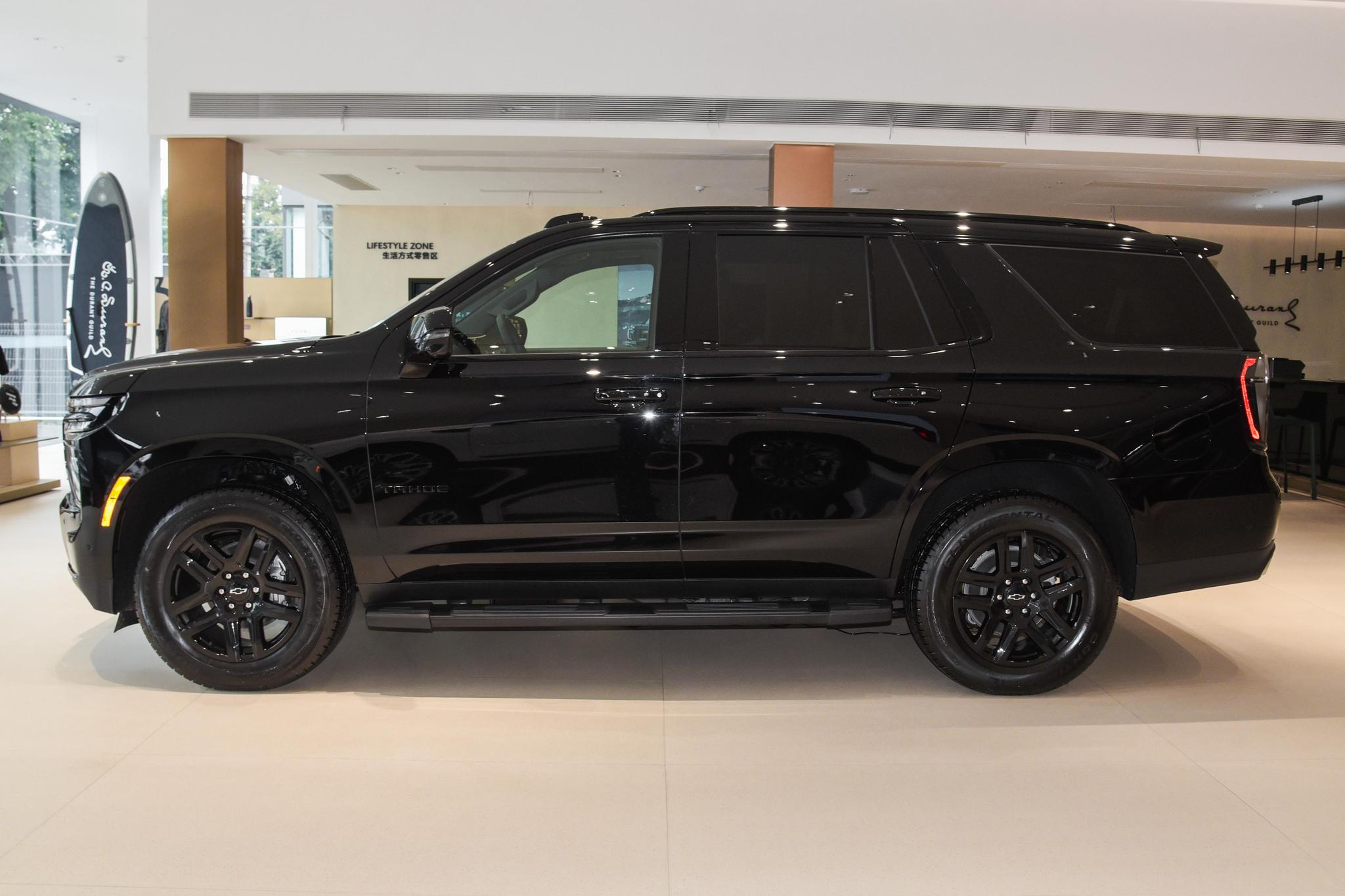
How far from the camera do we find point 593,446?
291 centimetres

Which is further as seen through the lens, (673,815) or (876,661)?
(876,661)

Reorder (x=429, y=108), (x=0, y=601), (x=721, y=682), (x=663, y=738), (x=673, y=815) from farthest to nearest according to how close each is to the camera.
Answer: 1. (x=429, y=108)
2. (x=0, y=601)
3. (x=721, y=682)
4. (x=663, y=738)
5. (x=673, y=815)

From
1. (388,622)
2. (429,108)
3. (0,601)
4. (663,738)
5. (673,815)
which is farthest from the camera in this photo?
(429,108)

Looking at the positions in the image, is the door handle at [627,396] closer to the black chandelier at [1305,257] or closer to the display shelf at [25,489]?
the display shelf at [25,489]

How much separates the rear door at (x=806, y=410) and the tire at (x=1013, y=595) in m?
0.20

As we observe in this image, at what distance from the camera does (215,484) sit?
307cm

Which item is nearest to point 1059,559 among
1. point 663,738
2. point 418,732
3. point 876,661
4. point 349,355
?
point 876,661

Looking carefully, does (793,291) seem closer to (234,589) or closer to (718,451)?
(718,451)

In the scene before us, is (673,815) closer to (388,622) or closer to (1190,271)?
(388,622)

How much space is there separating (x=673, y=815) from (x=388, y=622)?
116cm

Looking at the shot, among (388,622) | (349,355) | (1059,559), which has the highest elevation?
(349,355)

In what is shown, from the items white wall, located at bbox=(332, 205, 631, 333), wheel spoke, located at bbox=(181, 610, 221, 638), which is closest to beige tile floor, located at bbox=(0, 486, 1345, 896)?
wheel spoke, located at bbox=(181, 610, 221, 638)

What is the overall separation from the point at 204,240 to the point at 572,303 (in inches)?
224

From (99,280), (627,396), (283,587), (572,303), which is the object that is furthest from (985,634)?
(99,280)
